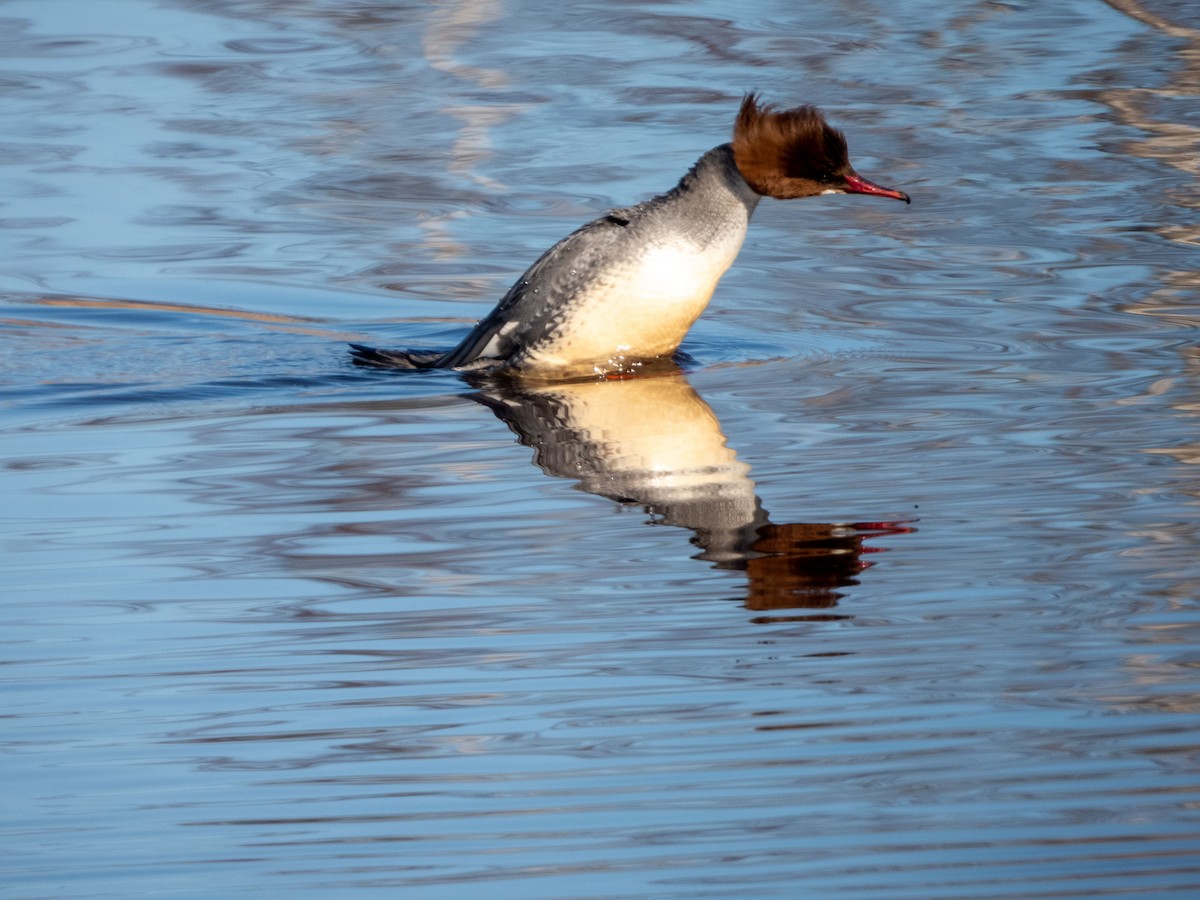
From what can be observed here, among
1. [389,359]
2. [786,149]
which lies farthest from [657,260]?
[389,359]

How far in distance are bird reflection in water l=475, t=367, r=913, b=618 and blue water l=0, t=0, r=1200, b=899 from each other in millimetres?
21

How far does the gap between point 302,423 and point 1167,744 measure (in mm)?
3298

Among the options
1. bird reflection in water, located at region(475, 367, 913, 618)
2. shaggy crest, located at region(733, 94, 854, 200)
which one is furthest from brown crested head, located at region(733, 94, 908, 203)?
bird reflection in water, located at region(475, 367, 913, 618)

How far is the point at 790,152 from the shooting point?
255 inches

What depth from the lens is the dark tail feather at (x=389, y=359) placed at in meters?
6.73

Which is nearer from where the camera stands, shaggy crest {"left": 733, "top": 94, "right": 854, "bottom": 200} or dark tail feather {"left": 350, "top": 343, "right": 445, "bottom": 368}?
shaggy crest {"left": 733, "top": 94, "right": 854, "bottom": 200}

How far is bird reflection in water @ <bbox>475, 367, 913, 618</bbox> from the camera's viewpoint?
4.19m

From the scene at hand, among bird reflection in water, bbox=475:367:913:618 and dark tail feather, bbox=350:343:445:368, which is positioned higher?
bird reflection in water, bbox=475:367:913:618

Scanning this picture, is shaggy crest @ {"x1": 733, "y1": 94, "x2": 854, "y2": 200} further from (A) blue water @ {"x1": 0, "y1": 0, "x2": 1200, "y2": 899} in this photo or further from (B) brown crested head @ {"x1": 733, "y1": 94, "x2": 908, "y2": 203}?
(A) blue water @ {"x1": 0, "y1": 0, "x2": 1200, "y2": 899}

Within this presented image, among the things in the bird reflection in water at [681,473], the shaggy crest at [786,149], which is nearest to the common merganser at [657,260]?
the shaggy crest at [786,149]

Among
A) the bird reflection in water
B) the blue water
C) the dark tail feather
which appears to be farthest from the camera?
the dark tail feather

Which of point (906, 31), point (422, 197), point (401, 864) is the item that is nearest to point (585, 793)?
point (401, 864)

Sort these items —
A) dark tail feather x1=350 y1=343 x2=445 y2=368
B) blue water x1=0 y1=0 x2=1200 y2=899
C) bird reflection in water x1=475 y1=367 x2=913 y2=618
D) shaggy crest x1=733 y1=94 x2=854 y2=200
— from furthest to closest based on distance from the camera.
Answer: dark tail feather x1=350 y1=343 x2=445 y2=368 < shaggy crest x1=733 y1=94 x2=854 y2=200 < bird reflection in water x1=475 y1=367 x2=913 y2=618 < blue water x1=0 y1=0 x2=1200 y2=899

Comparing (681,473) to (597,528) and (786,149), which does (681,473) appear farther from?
(786,149)
